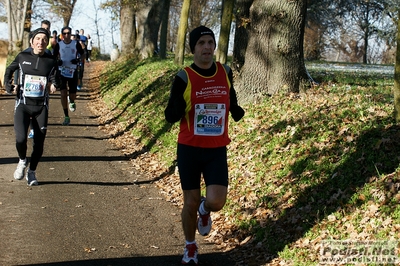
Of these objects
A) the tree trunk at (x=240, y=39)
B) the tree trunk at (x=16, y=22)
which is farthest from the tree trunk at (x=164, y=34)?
the tree trunk at (x=240, y=39)

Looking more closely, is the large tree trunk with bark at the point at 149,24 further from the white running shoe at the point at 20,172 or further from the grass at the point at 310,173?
the white running shoe at the point at 20,172

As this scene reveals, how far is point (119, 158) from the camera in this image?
13.6m

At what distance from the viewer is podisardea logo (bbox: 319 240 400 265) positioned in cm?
594

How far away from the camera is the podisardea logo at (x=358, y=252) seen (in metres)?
5.94

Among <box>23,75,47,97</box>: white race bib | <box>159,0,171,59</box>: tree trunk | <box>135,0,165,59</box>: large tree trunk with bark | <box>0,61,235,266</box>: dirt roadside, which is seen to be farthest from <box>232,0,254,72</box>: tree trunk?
<box>135,0,165,59</box>: large tree trunk with bark

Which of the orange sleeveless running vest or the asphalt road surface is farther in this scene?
the asphalt road surface

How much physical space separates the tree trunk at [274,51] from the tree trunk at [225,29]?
5.67 m

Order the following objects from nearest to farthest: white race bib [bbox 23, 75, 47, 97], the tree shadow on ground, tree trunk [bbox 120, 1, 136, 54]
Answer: the tree shadow on ground
white race bib [bbox 23, 75, 47, 97]
tree trunk [bbox 120, 1, 136, 54]

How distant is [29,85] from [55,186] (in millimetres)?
1632

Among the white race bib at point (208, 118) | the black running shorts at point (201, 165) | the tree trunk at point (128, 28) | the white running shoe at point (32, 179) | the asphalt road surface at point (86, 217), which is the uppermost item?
the tree trunk at point (128, 28)

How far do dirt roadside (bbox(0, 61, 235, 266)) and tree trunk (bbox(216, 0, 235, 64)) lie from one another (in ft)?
21.5

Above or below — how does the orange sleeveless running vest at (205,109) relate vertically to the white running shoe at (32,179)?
above

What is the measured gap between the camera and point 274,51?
1298 cm

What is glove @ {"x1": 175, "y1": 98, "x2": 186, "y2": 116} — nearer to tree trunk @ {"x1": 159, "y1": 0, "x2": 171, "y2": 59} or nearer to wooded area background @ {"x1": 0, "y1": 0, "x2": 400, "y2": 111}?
wooded area background @ {"x1": 0, "y1": 0, "x2": 400, "y2": 111}
